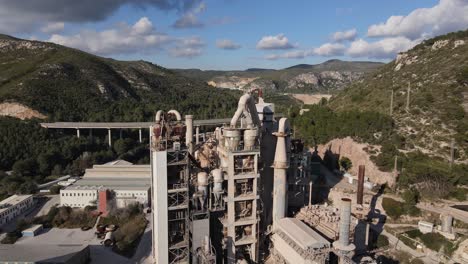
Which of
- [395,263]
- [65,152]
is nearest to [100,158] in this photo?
[65,152]

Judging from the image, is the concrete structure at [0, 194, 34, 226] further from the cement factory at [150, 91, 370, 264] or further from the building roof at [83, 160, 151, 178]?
the cement factory at [150, 91, 370, 264]

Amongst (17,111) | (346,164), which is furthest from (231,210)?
(17,111)

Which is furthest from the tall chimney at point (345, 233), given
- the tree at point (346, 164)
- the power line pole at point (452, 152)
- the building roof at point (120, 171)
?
the building roof at point (120, 171)

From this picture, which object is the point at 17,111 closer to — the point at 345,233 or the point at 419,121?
the point at 345,233

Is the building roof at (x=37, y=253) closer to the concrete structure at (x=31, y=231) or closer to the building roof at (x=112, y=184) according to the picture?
the concrete structure at (x=31, y=231)

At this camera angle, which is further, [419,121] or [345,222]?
[419,121]

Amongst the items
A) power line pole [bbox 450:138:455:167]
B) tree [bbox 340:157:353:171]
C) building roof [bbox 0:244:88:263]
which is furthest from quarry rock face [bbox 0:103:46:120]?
power line pole [bbox 450:138:455:167]

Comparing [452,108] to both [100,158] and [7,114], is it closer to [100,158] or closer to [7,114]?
[100,158]
